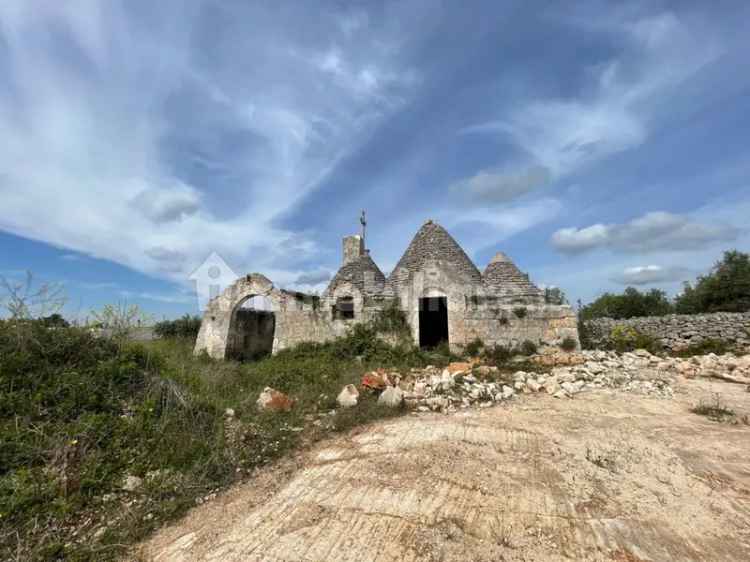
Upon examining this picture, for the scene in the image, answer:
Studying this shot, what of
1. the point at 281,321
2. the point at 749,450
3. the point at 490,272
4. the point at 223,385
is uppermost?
the point at 490,272

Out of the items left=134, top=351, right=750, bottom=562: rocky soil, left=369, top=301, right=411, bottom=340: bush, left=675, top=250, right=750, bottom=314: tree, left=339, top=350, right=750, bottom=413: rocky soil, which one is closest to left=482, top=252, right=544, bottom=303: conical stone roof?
left=339, top=350, right=750, bottom=413: rocky soil

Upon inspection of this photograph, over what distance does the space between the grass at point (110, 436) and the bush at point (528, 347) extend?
18.3 ft

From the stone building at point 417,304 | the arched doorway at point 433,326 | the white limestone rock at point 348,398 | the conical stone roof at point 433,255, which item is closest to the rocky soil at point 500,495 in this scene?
the white limestone rock at point 348,398

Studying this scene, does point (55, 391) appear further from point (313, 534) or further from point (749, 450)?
point (749, 450)

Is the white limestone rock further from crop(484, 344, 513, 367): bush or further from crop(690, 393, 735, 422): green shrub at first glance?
crop(690, 393, 735, 422): green shrub

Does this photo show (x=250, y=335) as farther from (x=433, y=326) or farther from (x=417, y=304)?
(x=433, y=326)

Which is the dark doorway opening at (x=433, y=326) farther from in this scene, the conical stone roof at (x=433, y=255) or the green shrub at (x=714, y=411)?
the green shrub at (x=714, y=411)

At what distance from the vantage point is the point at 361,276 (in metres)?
11.7

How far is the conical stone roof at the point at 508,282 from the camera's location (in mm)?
9953

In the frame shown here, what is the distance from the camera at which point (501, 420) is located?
16.4 feet

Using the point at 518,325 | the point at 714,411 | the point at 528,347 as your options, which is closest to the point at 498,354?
the point at 528,347

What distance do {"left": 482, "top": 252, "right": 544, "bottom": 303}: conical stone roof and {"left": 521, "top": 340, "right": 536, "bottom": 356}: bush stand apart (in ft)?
3.87

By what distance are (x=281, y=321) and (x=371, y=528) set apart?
9407 mm

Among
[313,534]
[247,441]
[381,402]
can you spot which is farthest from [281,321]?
[313,534]
